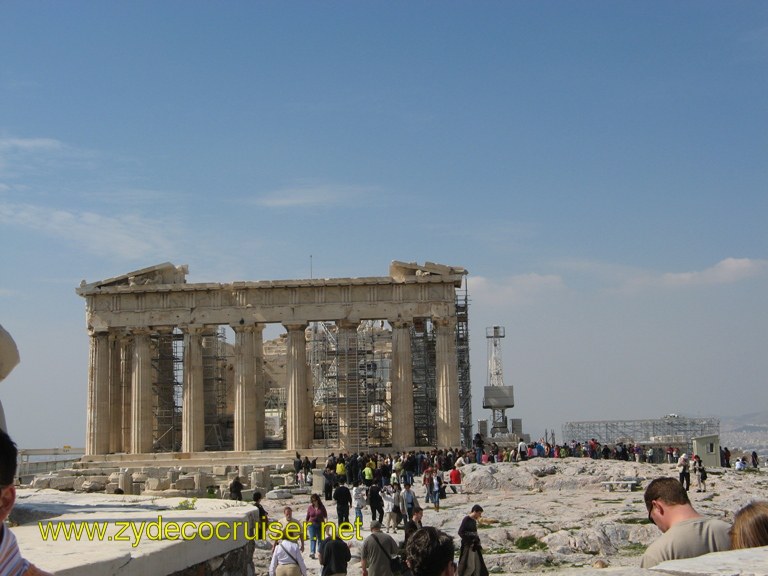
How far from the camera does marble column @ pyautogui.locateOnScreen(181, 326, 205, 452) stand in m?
43.2

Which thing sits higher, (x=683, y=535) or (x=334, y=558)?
(x=683, y=535)

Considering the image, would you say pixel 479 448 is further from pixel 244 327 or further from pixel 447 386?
pixel 244 327

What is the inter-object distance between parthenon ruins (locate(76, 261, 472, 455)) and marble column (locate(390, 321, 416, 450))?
0.05 metres

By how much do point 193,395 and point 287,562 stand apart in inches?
1292

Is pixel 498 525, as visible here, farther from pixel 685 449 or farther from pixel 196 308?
pixel 685 449

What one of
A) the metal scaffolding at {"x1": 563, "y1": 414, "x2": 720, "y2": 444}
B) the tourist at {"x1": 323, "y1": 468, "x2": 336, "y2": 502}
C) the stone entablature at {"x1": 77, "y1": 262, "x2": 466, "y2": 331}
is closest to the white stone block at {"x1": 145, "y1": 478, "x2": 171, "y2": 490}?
the tourist at {"x1": 323, "y1": 468, "x2": 336, "y2": 502}

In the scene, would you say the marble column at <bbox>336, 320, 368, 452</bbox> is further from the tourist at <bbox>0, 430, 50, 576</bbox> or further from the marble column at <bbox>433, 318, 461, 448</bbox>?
the tourist at <bbox>0, 430, 50, 576</bbox>

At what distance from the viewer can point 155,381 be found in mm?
47219

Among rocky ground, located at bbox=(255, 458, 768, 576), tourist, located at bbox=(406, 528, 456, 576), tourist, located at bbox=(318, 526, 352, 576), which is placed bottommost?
rocky ground, located at bbox=(255, 458, 768, 576)

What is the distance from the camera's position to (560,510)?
2292 centimetres

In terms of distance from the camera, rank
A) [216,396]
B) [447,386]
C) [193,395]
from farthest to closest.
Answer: [216,396], [193,395], [447,386]

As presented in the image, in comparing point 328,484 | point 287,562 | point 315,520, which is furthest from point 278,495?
point 287,562

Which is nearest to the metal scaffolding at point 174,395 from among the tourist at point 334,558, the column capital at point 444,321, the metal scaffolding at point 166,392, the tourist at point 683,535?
the metal scaffolding at point 166,392

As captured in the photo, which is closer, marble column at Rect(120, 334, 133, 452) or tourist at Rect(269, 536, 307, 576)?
tourist at Rect(269, 536, 307, 576)
